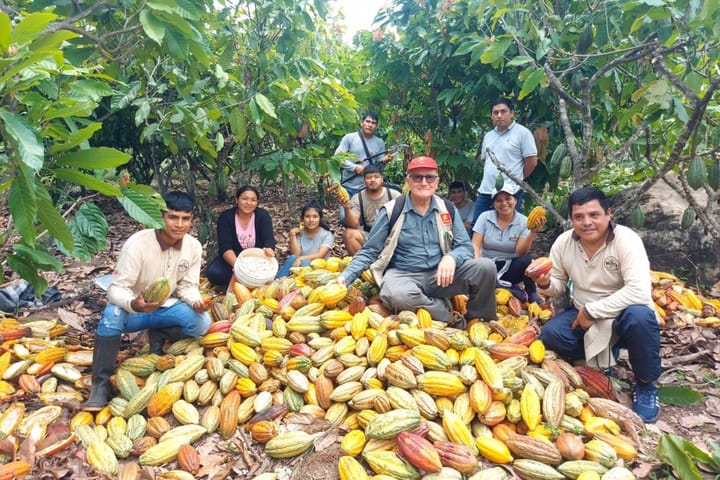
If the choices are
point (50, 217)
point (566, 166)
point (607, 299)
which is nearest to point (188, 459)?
point (50, 217)

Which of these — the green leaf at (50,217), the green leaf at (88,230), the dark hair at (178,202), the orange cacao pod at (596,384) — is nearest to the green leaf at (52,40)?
the green leaf at (50,217)

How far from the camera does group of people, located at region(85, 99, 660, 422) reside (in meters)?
2.40

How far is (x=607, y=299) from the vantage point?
2395 mm

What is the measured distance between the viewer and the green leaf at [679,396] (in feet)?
8.13

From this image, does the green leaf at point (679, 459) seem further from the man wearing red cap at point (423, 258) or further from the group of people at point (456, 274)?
the man wearing red cap at point (423, 258)

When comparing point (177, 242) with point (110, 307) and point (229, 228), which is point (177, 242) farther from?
point (229, 228)

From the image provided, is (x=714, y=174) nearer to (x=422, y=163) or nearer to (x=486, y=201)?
(x=486, y=201)

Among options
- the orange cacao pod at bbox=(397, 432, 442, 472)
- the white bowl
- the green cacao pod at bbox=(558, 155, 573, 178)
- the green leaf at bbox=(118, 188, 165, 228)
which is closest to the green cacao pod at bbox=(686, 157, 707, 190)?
the green cacao pod at bbox=(558, 155, 573, 178)

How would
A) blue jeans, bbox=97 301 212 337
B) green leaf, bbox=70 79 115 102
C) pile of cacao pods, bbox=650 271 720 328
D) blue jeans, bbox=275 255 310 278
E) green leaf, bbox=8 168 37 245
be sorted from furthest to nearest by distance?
blue jeans, bbox=275 255 310 278 < pile of cacao pods, bbox=650 271 720 328 < blue jeans, bbox=97 301 212 337 < green leaf, bbox=70 79 115 102 < green leaf, bbox=8 168 37 245

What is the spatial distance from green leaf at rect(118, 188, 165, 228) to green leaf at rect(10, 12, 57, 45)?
770 mm

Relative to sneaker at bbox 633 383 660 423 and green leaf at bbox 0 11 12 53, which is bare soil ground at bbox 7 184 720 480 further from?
green leaf at bbox 0 11 12 53

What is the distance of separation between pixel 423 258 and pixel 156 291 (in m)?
1.69

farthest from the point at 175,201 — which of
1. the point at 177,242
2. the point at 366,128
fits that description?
the point at 366,128

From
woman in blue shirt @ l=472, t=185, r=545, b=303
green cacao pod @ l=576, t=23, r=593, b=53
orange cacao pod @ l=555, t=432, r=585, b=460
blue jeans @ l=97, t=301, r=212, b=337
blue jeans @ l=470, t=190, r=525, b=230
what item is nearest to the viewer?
orange cacao pod @ l=555, t=432, r=585, b=460
